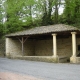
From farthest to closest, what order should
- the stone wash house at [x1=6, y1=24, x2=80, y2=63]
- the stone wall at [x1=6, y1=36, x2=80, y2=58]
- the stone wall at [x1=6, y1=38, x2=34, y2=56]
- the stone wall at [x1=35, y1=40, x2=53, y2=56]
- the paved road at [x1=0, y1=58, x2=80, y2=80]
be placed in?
the stone wall at [x1=35, y1=40, x2=53, y2=56]
the stone wall at [x1=6, y1=38, x2=34, y2=56]
the stone wall at [x1=6, y1=36, x2=80, y2=58]
the stone wash house at [x1=6, y1=24, x2=80, y2=63]
the paved road at [x1=0, y1=58, x2=80, y2=80]

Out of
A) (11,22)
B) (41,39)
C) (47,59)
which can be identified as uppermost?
(11,22)

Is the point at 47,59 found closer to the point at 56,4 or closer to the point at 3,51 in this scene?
the point at 3,51

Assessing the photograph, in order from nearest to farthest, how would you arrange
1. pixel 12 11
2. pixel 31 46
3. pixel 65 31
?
pixel 65 31 < pixel 31 46 < pixel 12 11

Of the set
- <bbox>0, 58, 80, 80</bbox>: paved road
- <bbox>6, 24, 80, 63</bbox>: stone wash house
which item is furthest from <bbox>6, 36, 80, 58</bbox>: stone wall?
<bbox>0, 58, 80, 80</bbox>: paved road

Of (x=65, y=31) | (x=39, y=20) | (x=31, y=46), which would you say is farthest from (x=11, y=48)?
(x=39, y=20)

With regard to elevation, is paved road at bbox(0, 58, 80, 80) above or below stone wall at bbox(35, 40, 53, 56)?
below

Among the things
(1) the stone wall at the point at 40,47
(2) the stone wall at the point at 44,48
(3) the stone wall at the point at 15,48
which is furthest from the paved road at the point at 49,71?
(2) the stone wall at the point at 44,48

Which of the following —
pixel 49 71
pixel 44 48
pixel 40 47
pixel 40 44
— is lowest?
pixel 49 71

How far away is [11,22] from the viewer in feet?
94.3

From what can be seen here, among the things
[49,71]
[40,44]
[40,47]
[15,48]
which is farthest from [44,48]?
[49,71]

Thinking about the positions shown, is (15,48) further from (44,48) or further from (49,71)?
(49,71)

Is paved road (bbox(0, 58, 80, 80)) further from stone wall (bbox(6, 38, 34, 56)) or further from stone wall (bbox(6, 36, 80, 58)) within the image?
stone wall (bbox(6, 38, 34, 56))

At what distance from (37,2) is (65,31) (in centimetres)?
1549

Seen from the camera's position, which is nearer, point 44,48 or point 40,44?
point 44,48
